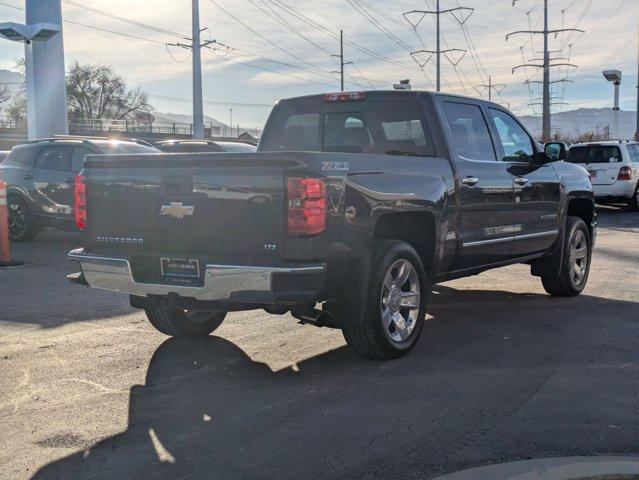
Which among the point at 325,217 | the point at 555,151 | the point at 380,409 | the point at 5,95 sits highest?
the point at 5,95

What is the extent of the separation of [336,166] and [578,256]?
438 centimetres

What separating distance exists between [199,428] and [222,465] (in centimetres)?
54

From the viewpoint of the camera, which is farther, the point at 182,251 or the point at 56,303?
the point at 56,303

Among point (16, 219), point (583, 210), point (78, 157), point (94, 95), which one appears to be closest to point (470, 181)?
point (583, 210)

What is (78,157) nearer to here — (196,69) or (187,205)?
(187,205)

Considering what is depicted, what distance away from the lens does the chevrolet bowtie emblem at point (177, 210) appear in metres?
4.73

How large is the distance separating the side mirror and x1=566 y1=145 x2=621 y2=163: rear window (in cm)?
1270

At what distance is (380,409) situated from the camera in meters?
4.27

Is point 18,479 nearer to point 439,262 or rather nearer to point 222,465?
point 222,465

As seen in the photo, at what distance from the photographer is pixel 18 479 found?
3383 mm

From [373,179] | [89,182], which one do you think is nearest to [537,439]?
[373,179]

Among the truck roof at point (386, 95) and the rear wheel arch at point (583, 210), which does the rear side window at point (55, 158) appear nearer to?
the truck roof at point (386, 95)

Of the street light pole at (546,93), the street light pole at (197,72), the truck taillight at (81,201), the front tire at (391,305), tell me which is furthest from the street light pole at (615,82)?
the truck taillight at (81,201)

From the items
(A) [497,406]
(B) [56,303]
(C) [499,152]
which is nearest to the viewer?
(A) [497,406]
